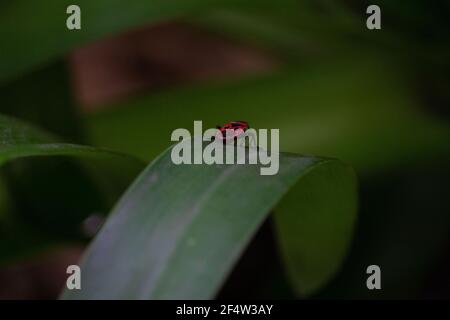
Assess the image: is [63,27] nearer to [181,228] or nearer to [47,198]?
[47,198]

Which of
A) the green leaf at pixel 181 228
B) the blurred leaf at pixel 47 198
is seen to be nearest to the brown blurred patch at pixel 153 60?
the blurred leaf at pixel 47 198

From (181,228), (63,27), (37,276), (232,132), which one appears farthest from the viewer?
(37,276)

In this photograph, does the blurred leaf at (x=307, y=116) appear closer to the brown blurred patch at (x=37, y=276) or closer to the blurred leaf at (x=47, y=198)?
the blurred leaf at (x=47, y=198)

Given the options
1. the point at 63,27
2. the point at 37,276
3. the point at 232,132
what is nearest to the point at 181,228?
the point at 232,132

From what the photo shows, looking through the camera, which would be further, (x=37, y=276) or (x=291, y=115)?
(x=37, y=276)

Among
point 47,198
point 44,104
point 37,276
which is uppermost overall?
point 44,104

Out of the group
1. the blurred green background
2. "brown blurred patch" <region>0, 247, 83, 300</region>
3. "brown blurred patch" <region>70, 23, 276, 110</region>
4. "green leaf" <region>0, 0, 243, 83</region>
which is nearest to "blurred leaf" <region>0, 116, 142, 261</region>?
the blurred green background

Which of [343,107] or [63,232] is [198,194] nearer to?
[63,232]
